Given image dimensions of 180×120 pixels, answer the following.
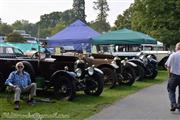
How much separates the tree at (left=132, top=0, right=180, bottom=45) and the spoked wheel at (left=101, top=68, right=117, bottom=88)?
94.6ft

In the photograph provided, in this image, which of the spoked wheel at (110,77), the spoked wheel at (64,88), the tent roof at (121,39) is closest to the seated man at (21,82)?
the spoked wheel at (64,88)

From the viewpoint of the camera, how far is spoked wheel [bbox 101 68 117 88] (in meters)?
18.1

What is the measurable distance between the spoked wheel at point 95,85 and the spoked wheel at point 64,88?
1455 mm

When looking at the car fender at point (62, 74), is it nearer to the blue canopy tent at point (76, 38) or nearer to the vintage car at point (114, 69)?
the vintage car at point (114, 69)

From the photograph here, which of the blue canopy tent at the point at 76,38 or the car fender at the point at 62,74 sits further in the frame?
the blue canopy tent at the point at 76,38

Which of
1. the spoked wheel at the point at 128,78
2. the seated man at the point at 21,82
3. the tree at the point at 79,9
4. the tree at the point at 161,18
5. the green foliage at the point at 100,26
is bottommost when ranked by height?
the spoked wheel at the point at 128,78

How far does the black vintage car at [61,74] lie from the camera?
14.0 meters

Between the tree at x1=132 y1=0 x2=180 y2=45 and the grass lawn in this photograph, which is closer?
the grass lawn

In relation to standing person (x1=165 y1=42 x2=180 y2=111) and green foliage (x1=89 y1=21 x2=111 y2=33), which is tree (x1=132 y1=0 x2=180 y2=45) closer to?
standing person (x1=165 y1=42 x2=180 y2=111)

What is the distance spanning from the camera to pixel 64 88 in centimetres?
1402

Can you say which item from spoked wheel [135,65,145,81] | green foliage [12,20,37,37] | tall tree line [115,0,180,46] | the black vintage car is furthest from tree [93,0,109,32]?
the black vintage car

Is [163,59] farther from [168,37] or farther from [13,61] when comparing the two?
[13,61]

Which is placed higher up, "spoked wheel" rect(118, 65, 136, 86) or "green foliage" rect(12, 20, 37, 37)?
"green foliage" rect(12, 20, 37, 37)

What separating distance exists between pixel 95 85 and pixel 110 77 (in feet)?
9.57
